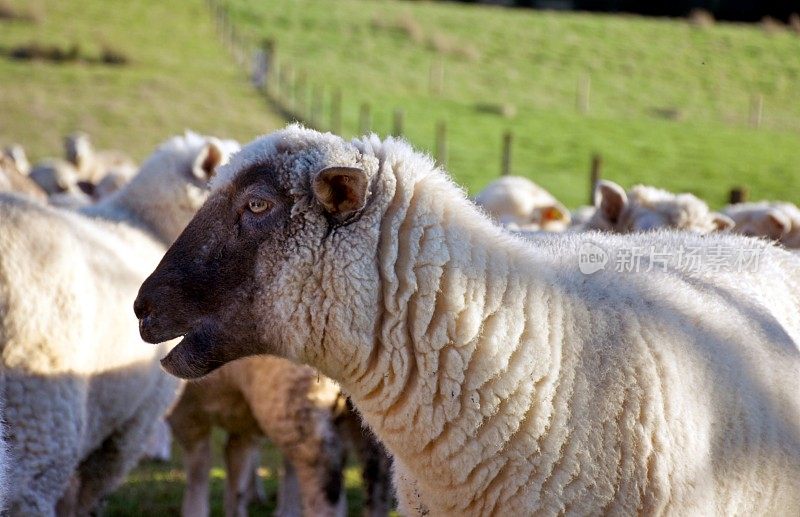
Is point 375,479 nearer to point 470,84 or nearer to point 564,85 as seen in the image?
point 564,85

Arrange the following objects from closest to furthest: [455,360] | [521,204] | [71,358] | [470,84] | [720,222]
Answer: [455,360], [71,358], [720,222], [521,204], [470,84]

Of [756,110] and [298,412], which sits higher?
[298,412]

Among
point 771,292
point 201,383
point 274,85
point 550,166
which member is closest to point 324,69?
point 274,85

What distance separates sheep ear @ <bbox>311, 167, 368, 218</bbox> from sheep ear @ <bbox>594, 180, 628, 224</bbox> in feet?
13.7

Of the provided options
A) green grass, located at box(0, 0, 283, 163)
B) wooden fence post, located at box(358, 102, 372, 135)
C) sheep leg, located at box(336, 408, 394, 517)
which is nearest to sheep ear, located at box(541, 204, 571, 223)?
sheep leg, located at box(336, 408, 394, 517)

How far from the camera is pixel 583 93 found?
3250 centimetres

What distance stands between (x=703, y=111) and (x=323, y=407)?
25990 mm

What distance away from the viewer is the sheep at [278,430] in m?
5.76

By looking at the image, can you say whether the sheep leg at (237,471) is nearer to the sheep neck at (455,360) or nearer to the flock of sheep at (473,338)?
the flock of sheep at (473,338)

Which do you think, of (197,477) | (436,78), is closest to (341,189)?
(197,477)

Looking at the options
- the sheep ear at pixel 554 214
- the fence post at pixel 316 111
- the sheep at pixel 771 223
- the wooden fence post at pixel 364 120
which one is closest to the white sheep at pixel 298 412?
the sheep ear at pixel 554 214

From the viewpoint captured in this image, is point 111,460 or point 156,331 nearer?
point 156,331

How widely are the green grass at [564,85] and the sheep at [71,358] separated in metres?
13.0

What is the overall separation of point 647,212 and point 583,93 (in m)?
26.5
